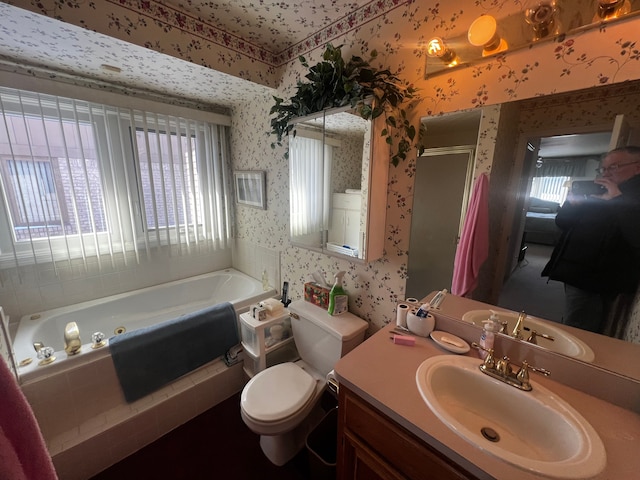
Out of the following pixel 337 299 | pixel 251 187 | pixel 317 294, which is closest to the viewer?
pixel 337 299

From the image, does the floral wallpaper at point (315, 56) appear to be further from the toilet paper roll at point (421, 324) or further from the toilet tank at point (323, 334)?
the toilet paper roll at point (421, 324)

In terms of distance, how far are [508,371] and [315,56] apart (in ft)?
6.06

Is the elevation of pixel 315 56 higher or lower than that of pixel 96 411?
higher

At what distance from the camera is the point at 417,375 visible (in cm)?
84

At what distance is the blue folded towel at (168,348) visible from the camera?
1.43m

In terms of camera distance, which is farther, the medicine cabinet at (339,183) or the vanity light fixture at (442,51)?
the medicine cabinet at (339,183)

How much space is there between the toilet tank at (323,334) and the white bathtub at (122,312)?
1.92 ft

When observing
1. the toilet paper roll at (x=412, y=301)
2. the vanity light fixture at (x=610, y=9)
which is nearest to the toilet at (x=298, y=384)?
the toilet paper roll at (x=412, y=301)

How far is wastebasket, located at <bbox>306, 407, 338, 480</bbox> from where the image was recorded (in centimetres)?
115

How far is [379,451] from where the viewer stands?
0.80 meters

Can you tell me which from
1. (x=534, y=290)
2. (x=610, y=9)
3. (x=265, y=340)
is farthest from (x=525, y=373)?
(x=265, y=340)

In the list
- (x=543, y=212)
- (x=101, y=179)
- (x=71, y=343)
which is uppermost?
(x=101, y=179)

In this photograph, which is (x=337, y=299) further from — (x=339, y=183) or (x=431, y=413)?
(x=431, y=413)

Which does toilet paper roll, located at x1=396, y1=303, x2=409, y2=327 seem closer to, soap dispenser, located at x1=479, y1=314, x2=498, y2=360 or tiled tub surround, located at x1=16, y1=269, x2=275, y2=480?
soap dispenser, located at x1=479, y1=314, x2=498, y2=360
